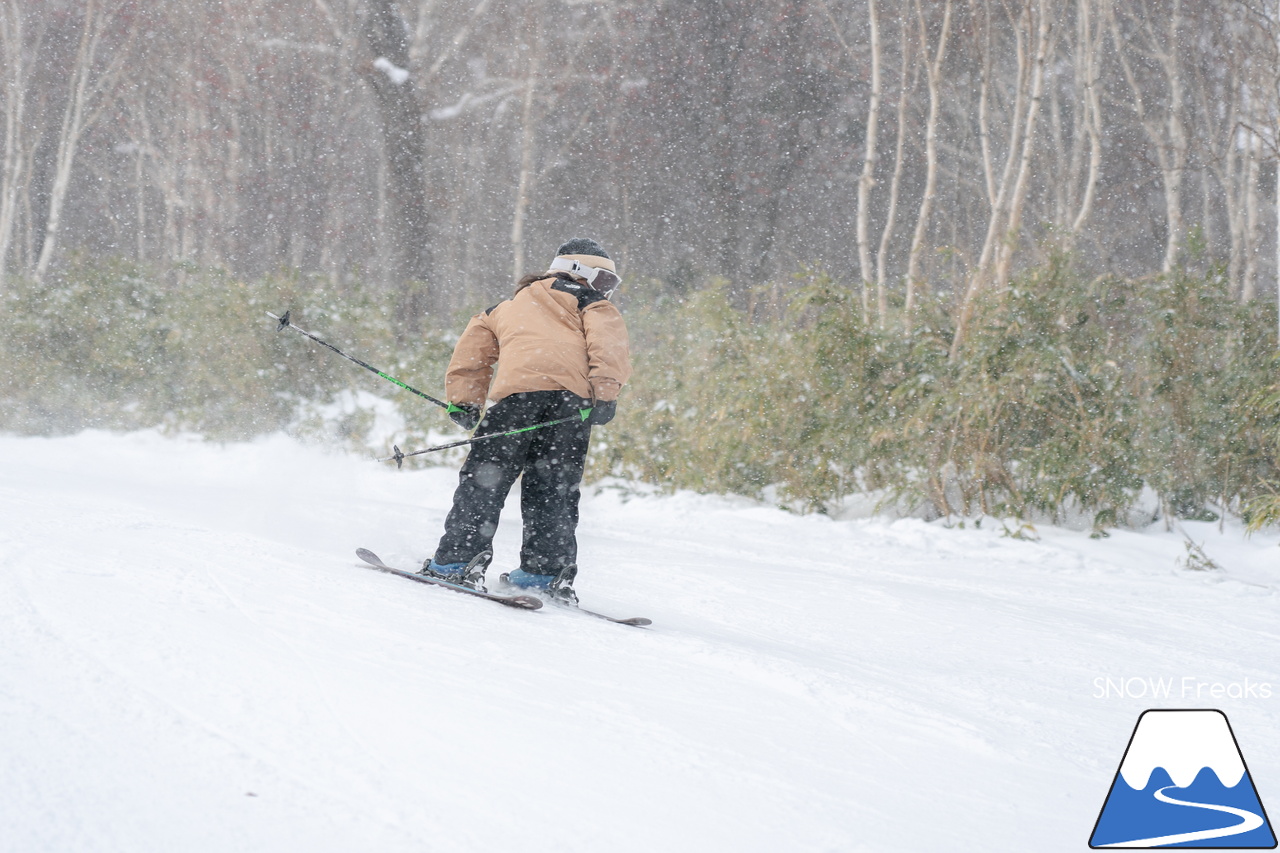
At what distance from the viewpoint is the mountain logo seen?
2291mm

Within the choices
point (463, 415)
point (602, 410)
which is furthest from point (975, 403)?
point (463, 415)

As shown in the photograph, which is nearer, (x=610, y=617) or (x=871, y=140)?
(x=610, y=617)

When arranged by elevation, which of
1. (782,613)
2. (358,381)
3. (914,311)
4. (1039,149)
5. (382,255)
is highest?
(1039,149)

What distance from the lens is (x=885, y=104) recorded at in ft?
75.2

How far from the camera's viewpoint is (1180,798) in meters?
2.44

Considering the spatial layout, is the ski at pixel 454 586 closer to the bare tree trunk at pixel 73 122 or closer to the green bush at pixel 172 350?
the green bush at pixel 172 350

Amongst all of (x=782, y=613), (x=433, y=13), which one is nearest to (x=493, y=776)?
(x=782, y=613)

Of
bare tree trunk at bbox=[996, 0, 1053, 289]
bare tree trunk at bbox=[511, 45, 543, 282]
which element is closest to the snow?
bare tree trunk at bbox=[511, 45, 543, 282]

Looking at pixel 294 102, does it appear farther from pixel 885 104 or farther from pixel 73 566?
pixel 73 566

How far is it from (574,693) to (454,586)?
1647 millimetres

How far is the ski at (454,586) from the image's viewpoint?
412 cm

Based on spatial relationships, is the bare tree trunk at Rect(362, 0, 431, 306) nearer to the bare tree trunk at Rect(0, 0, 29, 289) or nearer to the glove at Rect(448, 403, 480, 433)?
the bare tree trunk at Rect(0, 0, 29, 289)

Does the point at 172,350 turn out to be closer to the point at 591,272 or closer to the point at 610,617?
the point at 591,272

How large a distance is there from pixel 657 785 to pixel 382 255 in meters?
27.4
